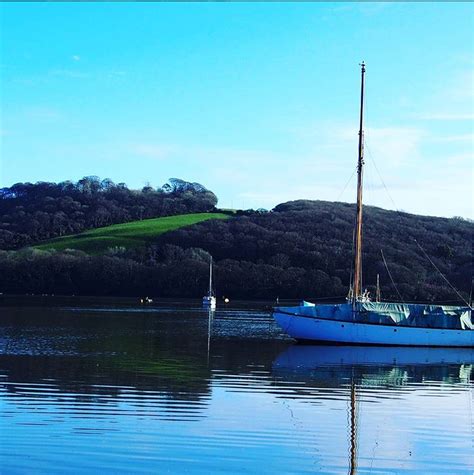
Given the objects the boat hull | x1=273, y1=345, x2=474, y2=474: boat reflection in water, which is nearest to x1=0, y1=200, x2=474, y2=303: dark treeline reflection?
the boat hull

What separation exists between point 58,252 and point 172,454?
138 m

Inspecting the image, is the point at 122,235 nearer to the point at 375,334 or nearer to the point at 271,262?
the point at 271,262

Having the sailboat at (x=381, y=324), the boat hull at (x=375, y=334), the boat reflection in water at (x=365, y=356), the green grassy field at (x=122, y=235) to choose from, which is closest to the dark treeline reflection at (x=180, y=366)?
the boat reflection in water at (x=365, y=356)

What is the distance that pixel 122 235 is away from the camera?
547ft

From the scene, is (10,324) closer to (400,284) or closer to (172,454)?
(172,454)

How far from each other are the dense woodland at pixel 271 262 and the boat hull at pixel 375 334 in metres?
64.3

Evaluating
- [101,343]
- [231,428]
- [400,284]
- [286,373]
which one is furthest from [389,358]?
[400,284]

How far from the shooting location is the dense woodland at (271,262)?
412 feet

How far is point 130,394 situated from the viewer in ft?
90.6

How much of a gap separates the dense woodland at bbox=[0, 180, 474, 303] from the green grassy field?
5.77 meters

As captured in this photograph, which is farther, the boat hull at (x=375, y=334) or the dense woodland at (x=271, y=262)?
the dense woodland at (x=271, y=262)

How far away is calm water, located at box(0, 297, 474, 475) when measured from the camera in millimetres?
18562

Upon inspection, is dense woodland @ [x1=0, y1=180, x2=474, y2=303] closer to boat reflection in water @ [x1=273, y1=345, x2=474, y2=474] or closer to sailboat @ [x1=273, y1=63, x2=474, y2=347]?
sailboat @ [x1=273, y1=63, x2=474, y2=347]

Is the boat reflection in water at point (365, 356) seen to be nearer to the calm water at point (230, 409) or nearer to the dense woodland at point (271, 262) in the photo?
the calm water at point (230, 409)
